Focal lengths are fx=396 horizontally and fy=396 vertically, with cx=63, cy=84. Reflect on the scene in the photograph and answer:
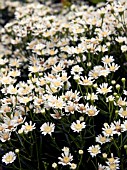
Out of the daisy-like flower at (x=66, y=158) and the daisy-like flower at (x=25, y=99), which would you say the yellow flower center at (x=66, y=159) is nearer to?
the daisy-like flower at (x=66, y=158)

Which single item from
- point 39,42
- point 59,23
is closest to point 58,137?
point 39,42

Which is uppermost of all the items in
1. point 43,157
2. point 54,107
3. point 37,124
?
point 54,107

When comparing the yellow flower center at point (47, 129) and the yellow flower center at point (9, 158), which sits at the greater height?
the yellow flower center at point (47, 129)

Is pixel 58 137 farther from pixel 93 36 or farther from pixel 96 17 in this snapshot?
pixel 96 17

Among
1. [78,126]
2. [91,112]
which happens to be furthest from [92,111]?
[78,126]

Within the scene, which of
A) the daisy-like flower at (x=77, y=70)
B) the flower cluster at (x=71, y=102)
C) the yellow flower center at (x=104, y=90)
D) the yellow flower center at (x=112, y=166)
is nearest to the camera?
the yellow flower center at (x=112, y=166)

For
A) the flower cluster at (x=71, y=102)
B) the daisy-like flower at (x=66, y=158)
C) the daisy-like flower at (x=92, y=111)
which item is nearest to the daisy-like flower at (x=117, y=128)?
the flower cluster at (x=71, y=102)

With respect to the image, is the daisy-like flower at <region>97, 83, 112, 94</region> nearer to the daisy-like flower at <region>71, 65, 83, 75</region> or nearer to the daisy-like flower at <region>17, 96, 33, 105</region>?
the daisy-like flower at <region>71, 65, 83, 75</region>

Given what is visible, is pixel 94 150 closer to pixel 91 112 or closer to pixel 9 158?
pixel 91 112
